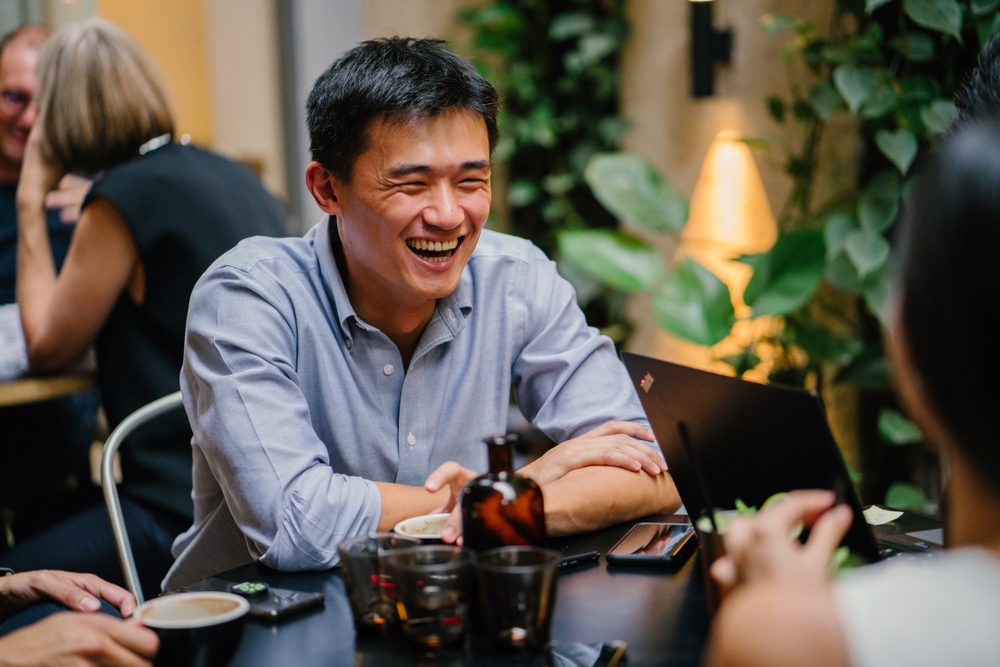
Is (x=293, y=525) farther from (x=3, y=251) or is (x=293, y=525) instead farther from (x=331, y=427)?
(x=3, y=251)

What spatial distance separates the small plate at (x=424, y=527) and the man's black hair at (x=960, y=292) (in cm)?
69

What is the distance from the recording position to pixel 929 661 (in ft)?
2.22

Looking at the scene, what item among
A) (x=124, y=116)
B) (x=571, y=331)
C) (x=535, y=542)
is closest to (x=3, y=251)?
(x=124, y=116)

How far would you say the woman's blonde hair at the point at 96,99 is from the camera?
2430 millimetres

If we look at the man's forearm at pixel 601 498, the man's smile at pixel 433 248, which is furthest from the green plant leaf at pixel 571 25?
the man's forearm at pixel 601 498

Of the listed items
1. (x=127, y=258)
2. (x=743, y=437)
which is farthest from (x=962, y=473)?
(x=127, y=258)

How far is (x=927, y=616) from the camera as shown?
687mm

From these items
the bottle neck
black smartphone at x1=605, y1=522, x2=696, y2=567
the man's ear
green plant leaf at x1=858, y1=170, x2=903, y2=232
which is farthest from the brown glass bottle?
green plant leaf at x1=858, y1=170, x2=903, y2=232

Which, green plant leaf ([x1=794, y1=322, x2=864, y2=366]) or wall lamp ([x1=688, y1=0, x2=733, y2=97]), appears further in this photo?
wall lamp ([x1=688, y1=0, x2=733, y2=97])

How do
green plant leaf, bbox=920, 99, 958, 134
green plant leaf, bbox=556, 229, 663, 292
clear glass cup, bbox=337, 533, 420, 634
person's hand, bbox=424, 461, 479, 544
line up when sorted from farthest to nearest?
1. green plant leaf, bbox=556, 229, 663, 292
2. green plant leaf, bbox=920, 99, 958, 134
3. person's hand, bbox=424, 461, 479, 544
4. clear glass cup, bbox=337, 533, 420, 634

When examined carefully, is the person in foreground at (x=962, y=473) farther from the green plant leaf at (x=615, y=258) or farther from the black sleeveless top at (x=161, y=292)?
the green plant leaf at (x=615, y=258)

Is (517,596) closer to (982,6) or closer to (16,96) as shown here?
(982,6)

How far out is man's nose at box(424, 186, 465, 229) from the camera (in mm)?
1664

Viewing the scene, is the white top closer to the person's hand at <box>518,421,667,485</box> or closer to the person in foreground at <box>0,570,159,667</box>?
the person in foreground at <box>0,570,159,667</box>
